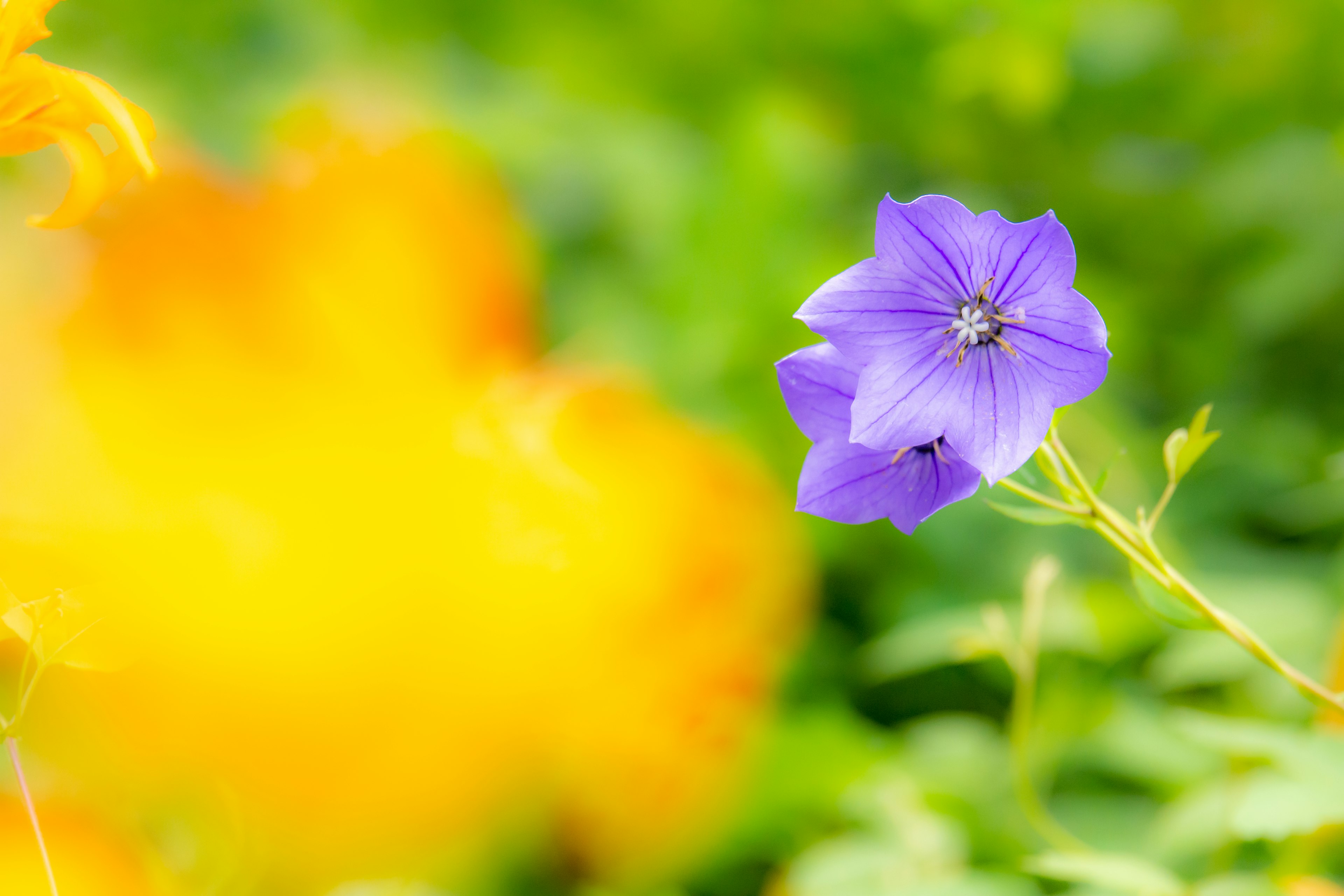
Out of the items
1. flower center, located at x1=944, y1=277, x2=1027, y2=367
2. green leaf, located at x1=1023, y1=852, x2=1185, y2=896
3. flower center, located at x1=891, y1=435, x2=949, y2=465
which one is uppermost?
flower center, located at x1=944, y1=277, x2=1027, y2=367

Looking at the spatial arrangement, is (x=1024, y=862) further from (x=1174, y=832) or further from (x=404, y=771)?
(x=404, y=771)

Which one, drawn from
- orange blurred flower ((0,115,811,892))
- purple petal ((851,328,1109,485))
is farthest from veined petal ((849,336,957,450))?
orange blurred flower ((0,115,811,892))

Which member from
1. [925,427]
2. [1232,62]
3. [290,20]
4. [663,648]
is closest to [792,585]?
[663,648]

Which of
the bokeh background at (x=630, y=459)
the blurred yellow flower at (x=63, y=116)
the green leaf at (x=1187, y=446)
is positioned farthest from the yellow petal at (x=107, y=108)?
the green leaf at (x=1187, y=446)

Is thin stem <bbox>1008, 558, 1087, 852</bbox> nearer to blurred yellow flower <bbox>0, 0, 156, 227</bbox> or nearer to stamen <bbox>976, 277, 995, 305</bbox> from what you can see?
stamen <bbox>976, 277, 995, 305</bbox>

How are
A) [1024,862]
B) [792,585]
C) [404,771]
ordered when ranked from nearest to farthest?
[1024,862] → [404,771] → [792,585]

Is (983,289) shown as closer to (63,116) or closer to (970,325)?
(970,325)
